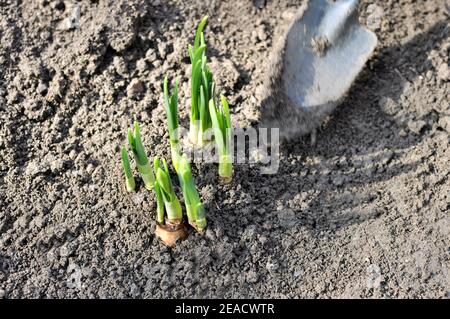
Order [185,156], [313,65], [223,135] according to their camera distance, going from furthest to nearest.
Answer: [313,65], [223,135], [185,156]

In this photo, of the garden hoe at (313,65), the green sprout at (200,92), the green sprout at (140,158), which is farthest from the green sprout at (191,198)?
the garden hoe at (313,65)

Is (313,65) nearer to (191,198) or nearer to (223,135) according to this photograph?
(223,135)

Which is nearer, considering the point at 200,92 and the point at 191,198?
the point at 191,198

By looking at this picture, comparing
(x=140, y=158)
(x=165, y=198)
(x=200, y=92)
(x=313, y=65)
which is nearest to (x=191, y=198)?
(x=165, y=198)

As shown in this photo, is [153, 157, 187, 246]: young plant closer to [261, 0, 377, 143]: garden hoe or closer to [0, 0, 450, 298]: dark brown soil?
[0, 0, 450, 298]: dark brown soil

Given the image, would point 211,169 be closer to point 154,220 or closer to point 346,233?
point 154,220

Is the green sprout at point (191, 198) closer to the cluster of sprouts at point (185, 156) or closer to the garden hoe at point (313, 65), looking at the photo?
the cluster of sprouts at point (185, 156)

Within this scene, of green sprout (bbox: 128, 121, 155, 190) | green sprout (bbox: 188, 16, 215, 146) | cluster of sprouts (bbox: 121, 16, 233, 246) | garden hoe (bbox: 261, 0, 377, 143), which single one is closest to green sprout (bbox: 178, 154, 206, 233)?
cluster of sprouts (bbox: 121, 16, 233, 246)
